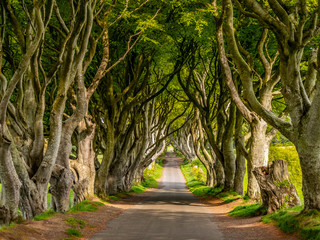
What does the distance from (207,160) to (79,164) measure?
17080 mm

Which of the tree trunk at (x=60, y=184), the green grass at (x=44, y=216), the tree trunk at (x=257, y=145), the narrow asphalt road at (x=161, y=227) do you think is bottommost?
the narrow asphalt road at (x=161, y=227)

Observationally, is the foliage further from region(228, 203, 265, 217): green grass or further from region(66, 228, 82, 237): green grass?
region(66, 228, 82, 237): green grass

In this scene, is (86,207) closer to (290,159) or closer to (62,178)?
(62,178)

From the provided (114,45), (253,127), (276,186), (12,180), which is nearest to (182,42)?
(114,45)

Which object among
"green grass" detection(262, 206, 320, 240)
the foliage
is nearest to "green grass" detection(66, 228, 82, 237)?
"green grass" detection(262, 206, 320, 240)

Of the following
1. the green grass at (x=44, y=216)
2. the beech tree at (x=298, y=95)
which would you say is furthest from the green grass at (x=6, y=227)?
the beech tree at (x=298, y=95)

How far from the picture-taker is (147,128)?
2658cm

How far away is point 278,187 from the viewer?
12859mm

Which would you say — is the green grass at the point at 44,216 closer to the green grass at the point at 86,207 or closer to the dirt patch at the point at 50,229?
the dirt patch at the point at 50,229

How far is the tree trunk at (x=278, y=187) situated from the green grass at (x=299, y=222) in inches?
26.2

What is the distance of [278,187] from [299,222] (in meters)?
3.00

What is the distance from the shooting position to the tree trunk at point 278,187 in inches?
500

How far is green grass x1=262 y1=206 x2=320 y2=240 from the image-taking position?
29.3ft

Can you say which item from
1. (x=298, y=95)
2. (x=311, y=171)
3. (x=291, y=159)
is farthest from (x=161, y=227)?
(x=291, y=159)
